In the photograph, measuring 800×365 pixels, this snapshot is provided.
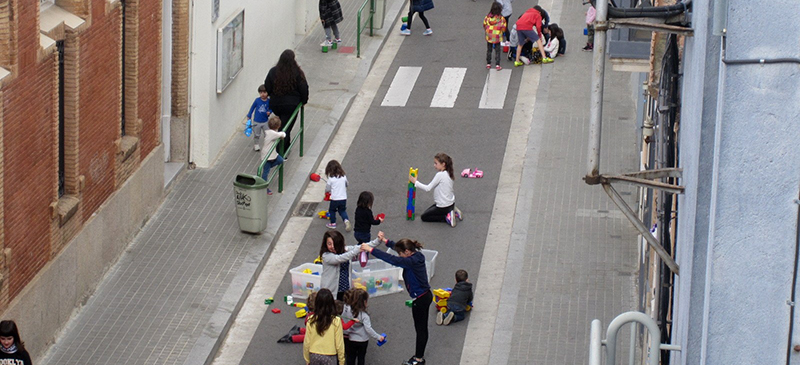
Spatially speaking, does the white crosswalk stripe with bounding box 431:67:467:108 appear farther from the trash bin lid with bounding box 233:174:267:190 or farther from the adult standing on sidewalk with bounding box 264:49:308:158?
the trash bin lid with bounding box 233:174:267:190

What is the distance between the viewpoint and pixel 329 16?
2595cm

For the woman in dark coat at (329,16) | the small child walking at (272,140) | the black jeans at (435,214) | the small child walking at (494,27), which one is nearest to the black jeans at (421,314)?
the black jeans at (435,214)

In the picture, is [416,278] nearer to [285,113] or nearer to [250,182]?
[250,182]

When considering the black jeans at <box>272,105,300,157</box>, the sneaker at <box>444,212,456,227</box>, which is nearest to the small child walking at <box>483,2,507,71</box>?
the black jeans at <box>272,105,300,157</box>

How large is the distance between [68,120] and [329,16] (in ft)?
36.5

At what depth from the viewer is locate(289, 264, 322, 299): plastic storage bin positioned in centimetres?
1638

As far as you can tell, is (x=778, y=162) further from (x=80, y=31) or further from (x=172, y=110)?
(x=172, y=110)

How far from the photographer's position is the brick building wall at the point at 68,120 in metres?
13.6

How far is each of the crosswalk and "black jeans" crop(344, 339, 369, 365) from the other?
10437 mm

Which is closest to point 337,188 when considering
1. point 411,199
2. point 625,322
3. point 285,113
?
point 411,199

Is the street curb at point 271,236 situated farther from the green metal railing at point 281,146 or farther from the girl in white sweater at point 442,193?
the girl in white sweater at point 442,193

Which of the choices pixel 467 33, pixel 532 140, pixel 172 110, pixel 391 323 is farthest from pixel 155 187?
pixel 467 33

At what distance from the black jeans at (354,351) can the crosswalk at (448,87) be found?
10.4 meters

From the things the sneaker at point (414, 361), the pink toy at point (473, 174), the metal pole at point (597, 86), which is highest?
the metal pole at point (597, 86)
